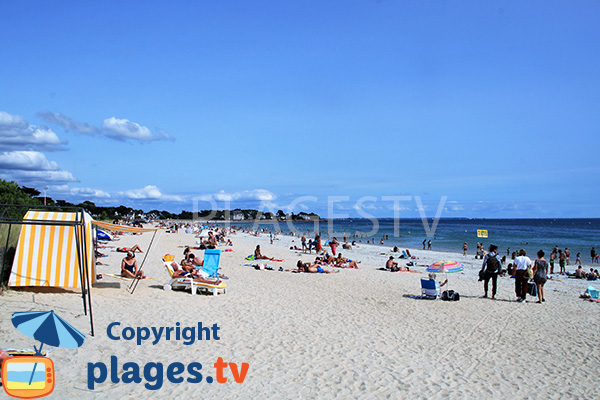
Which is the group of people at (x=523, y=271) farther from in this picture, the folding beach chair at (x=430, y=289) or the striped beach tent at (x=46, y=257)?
the striped beach tent at (x=46, y=257)

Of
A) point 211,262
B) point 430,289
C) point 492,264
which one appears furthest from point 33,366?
point 492,264

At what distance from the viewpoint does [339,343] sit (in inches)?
267

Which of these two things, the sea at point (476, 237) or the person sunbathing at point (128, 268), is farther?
the sea at point (476, 237)

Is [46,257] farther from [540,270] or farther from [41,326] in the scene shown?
[540,270]

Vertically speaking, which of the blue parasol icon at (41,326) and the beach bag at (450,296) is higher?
the blue parasol icon at (41,326)

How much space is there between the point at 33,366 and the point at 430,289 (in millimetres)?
9168

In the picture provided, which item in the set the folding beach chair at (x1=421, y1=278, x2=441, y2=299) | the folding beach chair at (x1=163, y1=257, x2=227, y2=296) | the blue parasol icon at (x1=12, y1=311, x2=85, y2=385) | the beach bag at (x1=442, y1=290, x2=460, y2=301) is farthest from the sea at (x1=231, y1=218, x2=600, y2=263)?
the blue parasol icon at (x1=12, y1=311, x2=85, y2=385)

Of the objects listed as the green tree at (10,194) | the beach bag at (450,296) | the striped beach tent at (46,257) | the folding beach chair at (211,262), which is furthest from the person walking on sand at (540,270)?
the green tree at (10,194)

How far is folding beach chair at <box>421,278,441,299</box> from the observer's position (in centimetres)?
1095

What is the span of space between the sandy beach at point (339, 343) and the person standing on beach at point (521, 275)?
37 cm

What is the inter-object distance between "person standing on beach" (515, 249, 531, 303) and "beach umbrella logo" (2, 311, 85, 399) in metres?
10.2

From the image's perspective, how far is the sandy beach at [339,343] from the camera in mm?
5023

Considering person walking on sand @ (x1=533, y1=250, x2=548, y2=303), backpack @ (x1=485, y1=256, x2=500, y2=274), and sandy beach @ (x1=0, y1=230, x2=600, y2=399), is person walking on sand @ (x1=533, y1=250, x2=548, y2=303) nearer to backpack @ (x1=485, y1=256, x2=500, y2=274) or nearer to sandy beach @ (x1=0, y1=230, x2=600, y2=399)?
sandy beach @ (x1=0, y1=230, x2=600, y2=399)

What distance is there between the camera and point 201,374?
5.21 meters
